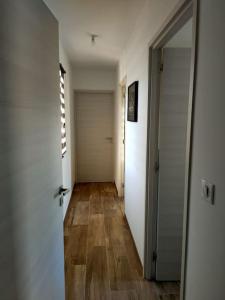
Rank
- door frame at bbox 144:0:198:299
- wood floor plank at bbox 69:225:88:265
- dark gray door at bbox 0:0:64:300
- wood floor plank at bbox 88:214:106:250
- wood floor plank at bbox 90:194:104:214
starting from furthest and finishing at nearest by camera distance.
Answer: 1. wood floor plank at bbox 90:194:104:214
2. wood floor plank at bbox 88:214:106:250
3. wood floor plank at bbox 69:225:88:265
4. door frame at bbox 144:0:198:299
5. dark gray door at bbox 0:0:64:300

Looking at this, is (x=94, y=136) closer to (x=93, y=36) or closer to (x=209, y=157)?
(x=93, y=36)

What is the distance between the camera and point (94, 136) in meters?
5.33

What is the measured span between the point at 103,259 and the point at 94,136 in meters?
3.24

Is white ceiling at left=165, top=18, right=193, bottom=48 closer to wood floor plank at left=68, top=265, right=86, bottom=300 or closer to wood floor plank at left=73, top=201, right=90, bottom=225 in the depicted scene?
wood floor plank at left=68, top=265, right=86, bottom=300

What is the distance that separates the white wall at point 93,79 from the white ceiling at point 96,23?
97 centimetres

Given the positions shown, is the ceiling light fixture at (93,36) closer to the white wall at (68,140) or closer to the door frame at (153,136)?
the white wall at (68,140)

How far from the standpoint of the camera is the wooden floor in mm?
1987

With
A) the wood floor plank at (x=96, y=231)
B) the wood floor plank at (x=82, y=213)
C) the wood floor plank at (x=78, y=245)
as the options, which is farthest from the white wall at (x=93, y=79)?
the wood floor plank at (x=78, y=245)

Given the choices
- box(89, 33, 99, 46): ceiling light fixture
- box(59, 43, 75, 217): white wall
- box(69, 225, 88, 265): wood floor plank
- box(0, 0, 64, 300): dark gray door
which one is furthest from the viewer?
box(59, 43, 75, 217): white wall

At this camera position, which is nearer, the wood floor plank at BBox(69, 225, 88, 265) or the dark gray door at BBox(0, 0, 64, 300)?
the dark gray door at BBox(0, 0, 64, 300)

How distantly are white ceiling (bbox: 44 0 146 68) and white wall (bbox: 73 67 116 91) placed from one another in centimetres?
97

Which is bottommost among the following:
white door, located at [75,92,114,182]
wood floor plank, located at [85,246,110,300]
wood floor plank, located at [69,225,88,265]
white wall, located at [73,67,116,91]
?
wood floor plank, located at [85,246,110,300]

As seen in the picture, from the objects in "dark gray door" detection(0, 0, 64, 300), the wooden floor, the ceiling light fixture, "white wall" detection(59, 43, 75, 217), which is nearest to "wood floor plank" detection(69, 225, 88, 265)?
the wooden floor

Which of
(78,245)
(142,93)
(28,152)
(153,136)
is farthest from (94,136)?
(28,152)
